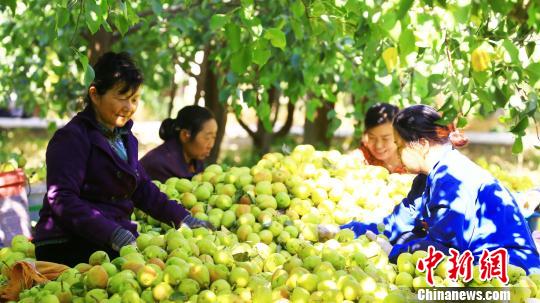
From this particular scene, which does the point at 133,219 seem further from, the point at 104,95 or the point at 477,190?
the point at 477,190

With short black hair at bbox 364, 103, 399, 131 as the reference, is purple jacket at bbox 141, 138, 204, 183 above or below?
below

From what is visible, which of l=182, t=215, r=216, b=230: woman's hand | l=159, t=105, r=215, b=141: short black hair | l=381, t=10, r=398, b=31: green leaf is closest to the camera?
l=381, t=10, r=398, b=31: green leaf

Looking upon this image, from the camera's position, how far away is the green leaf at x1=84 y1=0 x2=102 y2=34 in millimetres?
2861

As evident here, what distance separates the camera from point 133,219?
160 inches

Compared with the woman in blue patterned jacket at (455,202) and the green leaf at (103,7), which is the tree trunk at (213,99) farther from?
the green leaf at (103,7)

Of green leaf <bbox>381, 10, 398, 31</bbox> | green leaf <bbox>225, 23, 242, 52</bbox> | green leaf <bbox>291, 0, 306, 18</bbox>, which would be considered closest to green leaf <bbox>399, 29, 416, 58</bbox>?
green leaf <bbox>381, 10, 398, 31</bbox>

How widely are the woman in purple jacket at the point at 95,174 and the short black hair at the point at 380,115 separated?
230cm

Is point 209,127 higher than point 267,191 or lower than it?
higher

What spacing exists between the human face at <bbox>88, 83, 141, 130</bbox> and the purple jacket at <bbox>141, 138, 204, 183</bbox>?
154 centimetres

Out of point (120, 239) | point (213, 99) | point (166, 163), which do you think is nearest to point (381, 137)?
point (166, 163)

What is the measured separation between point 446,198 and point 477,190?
156 millimetres

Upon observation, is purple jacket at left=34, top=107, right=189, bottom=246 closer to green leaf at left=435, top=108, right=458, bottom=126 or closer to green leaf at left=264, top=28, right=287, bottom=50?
green leaf at left=264, top=28, right=287, bottom=50

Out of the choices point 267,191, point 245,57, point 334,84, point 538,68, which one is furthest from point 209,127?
point 538,68

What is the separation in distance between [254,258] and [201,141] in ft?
6.87
